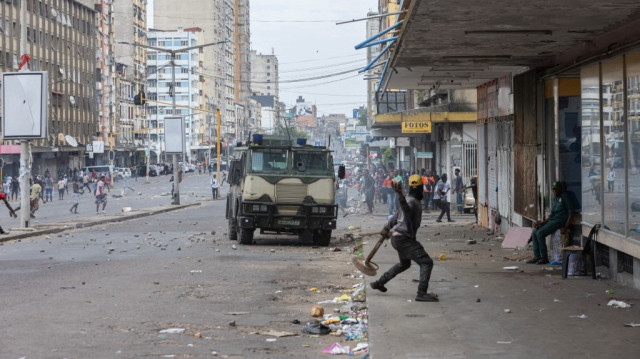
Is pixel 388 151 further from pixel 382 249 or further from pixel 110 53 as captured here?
pixel 382 249

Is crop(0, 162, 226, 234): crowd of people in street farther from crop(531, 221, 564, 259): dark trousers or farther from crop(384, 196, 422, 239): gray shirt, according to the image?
crop(384, 196, 422, 239): gray shirt

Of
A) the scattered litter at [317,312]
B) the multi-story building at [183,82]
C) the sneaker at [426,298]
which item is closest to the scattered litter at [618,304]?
the sneaker at [426,298]

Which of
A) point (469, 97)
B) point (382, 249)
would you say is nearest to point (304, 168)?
point (382, 249)

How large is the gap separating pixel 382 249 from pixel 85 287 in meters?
8.41

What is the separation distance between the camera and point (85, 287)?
14.6m

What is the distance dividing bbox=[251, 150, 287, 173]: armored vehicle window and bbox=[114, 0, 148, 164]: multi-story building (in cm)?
10011

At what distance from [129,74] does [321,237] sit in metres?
115

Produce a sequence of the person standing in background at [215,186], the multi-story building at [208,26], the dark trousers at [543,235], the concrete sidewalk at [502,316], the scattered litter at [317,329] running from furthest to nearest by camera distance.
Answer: the multi-story building at [208,26] → the person standing in background at [215,186] → the dark trousers at [543,235] → the scattered litter at [317,329] → the concrete sidewalk at [502,316]

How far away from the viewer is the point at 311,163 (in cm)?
2417

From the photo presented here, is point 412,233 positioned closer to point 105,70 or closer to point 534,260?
point 534,260

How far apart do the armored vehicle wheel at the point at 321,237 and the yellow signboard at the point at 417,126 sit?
18729 millimetres

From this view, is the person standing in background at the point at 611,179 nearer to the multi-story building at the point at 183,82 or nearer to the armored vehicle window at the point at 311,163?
the armored vehicle window at the point at 311,163

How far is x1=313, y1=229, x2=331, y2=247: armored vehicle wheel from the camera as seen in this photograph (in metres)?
24.1

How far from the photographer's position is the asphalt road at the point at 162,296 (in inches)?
387
